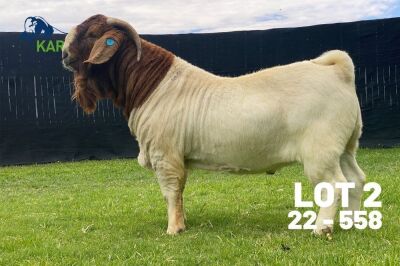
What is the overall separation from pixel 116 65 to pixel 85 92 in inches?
14.2

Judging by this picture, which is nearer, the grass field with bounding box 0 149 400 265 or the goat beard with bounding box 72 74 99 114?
the grass field with bounding box 0 149 400 265

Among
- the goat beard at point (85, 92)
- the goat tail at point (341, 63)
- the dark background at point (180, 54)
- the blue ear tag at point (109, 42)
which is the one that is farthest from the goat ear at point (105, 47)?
the dark background at point (180, 54)

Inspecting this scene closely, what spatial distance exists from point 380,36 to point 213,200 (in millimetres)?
6566

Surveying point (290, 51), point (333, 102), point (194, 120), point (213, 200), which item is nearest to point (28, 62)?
point (290, 51)

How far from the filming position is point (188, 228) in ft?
16.3

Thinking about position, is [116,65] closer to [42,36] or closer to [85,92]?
[85,92]

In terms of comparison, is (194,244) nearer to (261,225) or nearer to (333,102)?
(261,225)

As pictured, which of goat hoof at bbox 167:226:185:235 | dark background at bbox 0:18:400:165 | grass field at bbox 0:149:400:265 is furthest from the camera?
dark background at bbox 0:18:400:165

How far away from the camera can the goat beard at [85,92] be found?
5.05m

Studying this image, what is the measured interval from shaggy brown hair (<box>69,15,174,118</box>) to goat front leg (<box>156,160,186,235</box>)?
63 cm

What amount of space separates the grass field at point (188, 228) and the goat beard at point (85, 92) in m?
1.08

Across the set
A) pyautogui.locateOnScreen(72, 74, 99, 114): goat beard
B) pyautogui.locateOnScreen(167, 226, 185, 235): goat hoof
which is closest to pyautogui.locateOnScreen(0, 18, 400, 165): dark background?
pyautogui.locateOnScreen(72, 74, 99, 114): goat beard

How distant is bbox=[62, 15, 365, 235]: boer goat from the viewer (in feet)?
14.4

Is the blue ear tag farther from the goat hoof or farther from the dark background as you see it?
the dark background
